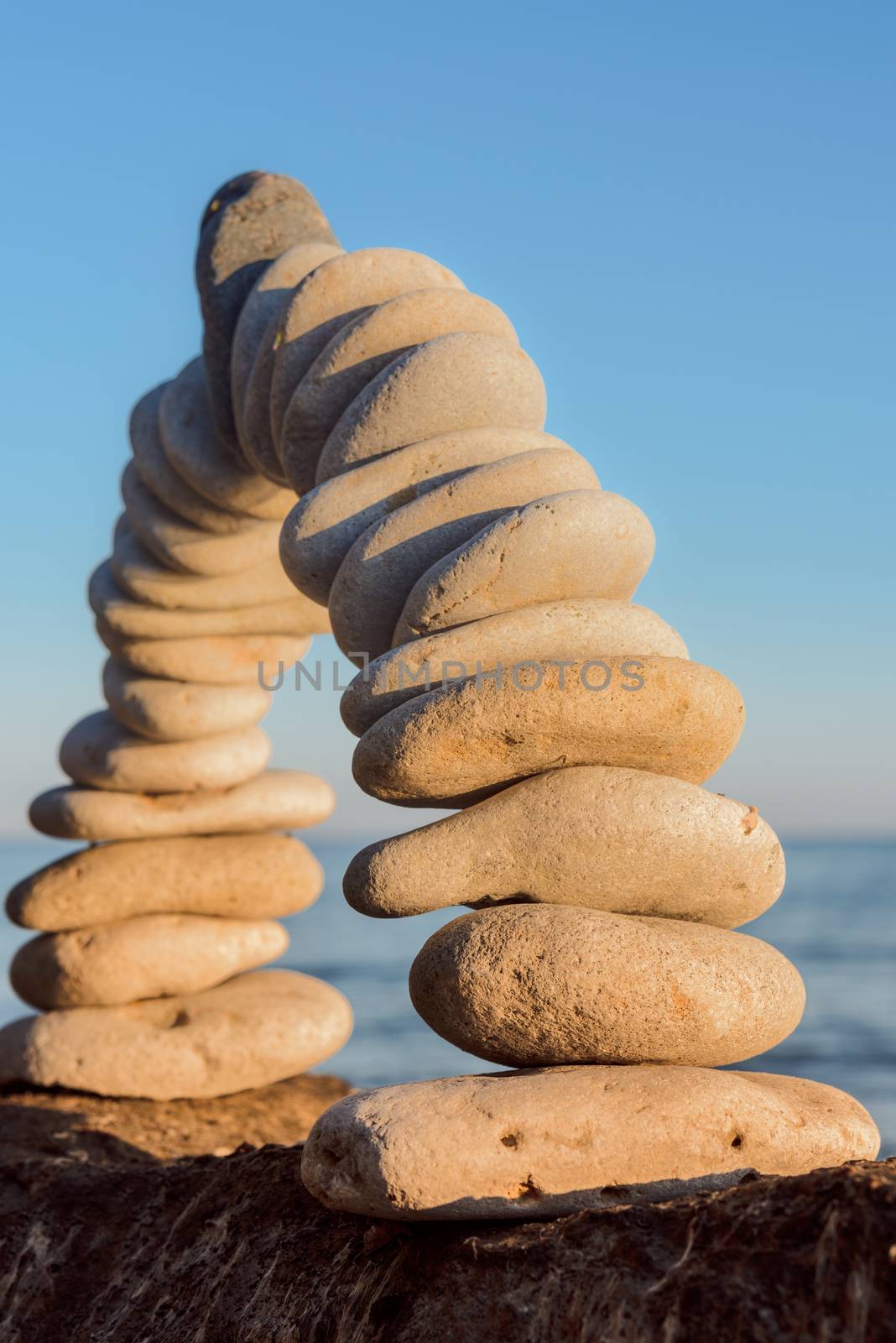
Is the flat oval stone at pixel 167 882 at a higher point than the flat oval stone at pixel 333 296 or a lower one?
lower

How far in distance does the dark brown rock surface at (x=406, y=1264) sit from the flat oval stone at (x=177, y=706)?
2231 millimetres

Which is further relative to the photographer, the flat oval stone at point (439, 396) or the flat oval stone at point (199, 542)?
the flat oval stone at point (199, 542)

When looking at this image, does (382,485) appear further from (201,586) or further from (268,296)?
(201,586)

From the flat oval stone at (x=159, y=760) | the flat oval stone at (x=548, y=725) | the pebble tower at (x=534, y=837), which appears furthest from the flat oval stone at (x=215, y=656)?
the flat oval stone at (x=548, y=725)

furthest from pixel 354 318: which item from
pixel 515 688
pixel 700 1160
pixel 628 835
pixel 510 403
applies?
pixel 700 1160

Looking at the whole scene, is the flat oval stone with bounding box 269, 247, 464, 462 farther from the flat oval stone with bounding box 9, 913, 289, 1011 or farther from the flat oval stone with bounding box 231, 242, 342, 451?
the flat oval stone with bounding box 9, 913, 289, 1011

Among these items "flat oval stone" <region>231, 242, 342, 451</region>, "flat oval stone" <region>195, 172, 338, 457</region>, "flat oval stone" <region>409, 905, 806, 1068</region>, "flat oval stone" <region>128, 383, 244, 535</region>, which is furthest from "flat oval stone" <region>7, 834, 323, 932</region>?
"flat oval stone" <region>409, 905, 806, 1068</region>

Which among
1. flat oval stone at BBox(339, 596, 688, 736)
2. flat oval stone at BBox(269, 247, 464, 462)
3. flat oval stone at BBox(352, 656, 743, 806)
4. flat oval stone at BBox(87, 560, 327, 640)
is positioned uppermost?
flat oval stone at BBox(269, 247, 464, 462)

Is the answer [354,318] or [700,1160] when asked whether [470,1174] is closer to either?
[700,1160]

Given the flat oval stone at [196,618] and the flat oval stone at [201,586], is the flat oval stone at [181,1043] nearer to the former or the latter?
the flat oval stone at [196,618]

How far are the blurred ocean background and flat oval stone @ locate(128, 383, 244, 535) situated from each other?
5.61 m

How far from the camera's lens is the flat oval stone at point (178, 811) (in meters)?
6.29

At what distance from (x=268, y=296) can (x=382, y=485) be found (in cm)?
138

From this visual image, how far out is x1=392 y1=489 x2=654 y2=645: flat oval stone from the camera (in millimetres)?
3637
